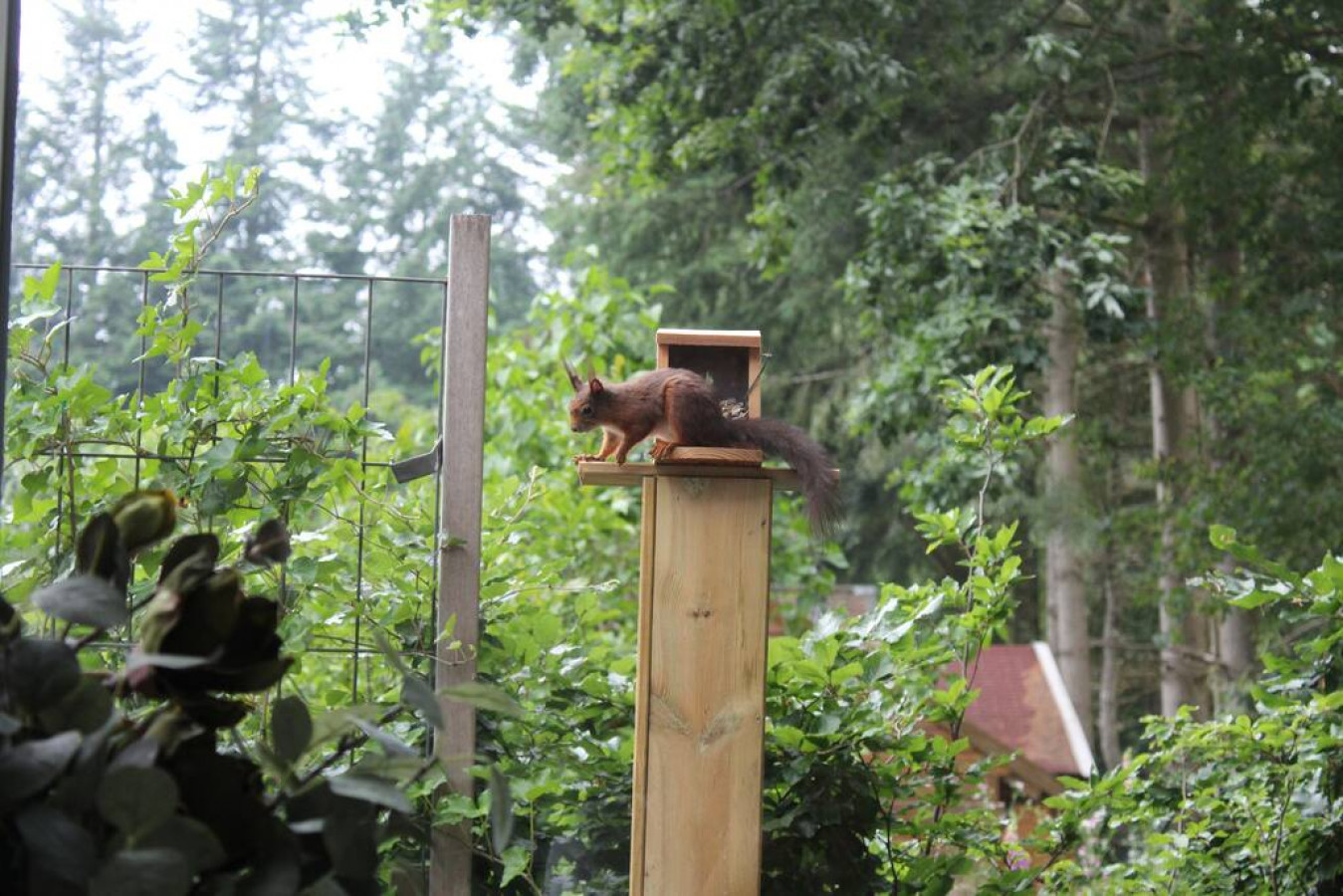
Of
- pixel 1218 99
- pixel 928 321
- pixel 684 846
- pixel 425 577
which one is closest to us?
pixel 684 846

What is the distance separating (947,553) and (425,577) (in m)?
8.64

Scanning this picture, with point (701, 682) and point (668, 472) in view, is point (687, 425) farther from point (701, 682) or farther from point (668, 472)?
point (701, 682)

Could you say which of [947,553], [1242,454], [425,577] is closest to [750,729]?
[425,577]

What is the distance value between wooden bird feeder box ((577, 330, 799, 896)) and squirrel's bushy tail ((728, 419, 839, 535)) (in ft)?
0.16

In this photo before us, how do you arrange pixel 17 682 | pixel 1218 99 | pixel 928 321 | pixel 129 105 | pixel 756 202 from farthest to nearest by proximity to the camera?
pixel 129 105, pixel 756 202, pixel 1218 99, pixel 928 321, pixel 17 682

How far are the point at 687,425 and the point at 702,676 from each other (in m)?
0.34

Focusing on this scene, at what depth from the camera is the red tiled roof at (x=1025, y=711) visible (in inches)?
313

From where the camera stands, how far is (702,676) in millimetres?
1902

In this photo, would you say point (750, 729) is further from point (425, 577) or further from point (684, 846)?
point (425, 577)

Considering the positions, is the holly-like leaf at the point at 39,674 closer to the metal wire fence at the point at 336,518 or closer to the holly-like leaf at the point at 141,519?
the holly-like leaf at the point at 141,519

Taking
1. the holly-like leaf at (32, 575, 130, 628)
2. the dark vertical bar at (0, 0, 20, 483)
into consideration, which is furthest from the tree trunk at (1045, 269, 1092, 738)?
the holly-like leaf at (32, 575, 130, 628)

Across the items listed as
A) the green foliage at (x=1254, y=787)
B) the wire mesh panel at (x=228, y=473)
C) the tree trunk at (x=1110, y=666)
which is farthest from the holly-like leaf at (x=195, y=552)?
the tree trunk at (x=1110, y=666)

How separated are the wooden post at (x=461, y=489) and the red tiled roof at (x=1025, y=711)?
6105 mm

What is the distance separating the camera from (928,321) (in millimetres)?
4703
